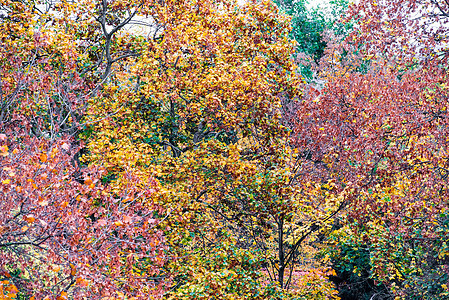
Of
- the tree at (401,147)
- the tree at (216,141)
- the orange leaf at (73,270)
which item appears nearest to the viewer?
the orange leaf at (73,270)

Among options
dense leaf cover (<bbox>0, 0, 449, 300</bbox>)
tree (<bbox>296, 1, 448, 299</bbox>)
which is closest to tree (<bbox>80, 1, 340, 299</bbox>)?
dense leaf cover (<bbox>0, 0, 449, 300</bbox>)

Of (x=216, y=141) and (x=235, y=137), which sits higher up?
(x=235, y=137)

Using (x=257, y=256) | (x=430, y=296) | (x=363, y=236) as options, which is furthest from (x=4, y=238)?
(x=430, y=296)

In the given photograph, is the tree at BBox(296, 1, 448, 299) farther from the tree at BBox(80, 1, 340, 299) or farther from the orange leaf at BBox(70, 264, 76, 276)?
the orange leaf at BBox(70, 264, 76, 276)

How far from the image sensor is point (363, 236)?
1145 cm

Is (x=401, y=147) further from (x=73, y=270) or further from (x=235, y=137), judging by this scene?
(x=73, y=270)

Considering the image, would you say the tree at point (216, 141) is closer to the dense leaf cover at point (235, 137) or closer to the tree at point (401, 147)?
the dense leaf cover at point (235, 137)

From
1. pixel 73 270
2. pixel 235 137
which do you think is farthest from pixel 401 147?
pixel 73 270

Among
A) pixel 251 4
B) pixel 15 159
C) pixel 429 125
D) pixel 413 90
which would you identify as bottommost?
pixel 15 159

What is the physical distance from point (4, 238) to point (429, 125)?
8.08m


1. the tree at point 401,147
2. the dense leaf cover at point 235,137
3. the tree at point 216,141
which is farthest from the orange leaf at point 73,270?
the tree at point 401,147

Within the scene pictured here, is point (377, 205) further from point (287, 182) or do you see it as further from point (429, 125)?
point (429, 125)

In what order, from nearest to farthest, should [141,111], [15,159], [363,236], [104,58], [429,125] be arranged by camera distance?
[15,159], [429,125], [363,236], [141,111], [104,58]

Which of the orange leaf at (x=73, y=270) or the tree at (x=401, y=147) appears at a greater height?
the tree at (x=401, y=147)
